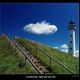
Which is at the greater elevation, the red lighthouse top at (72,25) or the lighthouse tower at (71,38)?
the red lighthouse top at (72,25)

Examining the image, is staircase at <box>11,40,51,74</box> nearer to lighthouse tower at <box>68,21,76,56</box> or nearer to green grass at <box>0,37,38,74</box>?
green grass at <box>0,37,38,74</box>

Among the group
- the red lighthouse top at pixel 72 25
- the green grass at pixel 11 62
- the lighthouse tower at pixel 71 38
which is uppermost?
the red lighthouse top at pixel 72 25

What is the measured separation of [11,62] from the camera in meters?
7.30

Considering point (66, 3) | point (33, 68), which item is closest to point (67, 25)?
point (66, 3)

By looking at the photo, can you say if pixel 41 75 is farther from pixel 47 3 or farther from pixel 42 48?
pixel 47 3

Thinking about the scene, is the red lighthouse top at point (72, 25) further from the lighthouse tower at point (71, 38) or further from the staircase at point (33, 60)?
the staircase at point (33, 60)

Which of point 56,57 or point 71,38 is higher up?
point 71,38

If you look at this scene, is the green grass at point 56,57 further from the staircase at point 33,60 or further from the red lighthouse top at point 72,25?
the red lighthouse top at point 72,25

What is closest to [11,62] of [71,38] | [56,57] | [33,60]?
[33,60]

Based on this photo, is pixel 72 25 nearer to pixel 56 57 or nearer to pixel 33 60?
pixel 56 57

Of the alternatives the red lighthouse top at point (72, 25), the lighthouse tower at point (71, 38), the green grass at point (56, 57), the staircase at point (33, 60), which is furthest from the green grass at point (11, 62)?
the red lighthouse top at point (72, 25)

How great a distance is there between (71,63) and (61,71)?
0.18 meters

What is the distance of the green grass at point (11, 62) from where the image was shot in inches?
285

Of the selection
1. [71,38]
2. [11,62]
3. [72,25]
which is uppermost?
[72,25]
